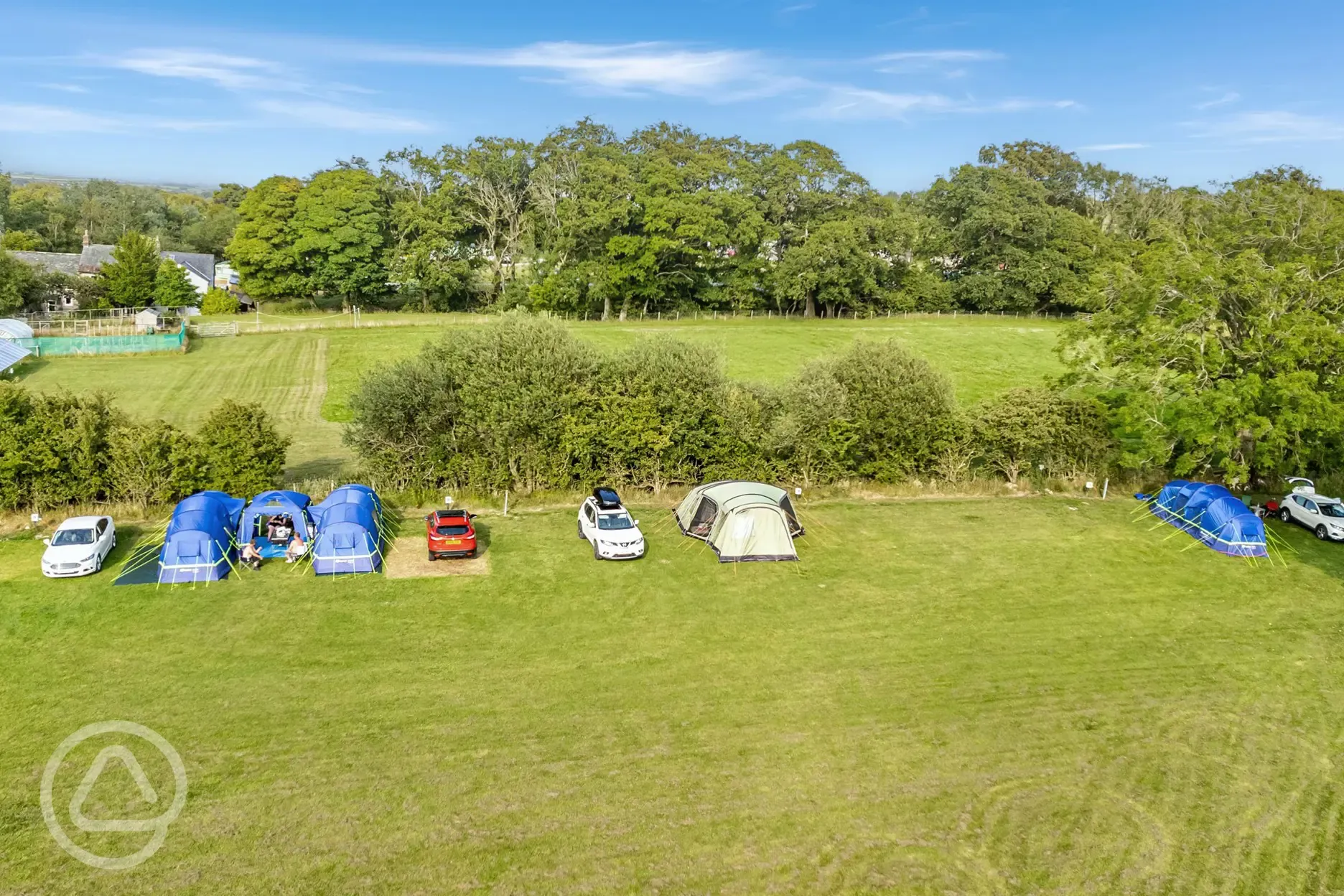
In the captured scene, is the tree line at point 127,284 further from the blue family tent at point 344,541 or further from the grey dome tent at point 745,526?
the grey dome tent at point 745,526

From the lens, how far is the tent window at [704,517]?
20.7m

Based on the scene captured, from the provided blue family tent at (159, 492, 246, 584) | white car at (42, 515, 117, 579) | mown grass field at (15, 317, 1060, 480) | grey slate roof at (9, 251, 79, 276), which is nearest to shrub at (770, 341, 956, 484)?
mown grass field at (15, 317, 1060, 480)

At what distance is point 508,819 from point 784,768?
3.94 meters

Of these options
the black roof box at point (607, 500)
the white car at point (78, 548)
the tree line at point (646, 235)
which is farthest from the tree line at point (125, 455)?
the tree line at point (646, 235)

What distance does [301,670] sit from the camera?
14.0 meters

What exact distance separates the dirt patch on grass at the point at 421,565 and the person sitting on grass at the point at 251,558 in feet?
8.72

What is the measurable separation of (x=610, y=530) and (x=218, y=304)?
53968mm

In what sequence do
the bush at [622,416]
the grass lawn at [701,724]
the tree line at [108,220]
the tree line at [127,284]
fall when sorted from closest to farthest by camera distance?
the grass lawn at [701,724] → the bush at [622,416] → the tree line at [127,284] → the tree line at [108,220]

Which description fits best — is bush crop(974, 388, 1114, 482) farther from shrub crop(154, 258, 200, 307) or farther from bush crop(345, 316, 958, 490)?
shrub crop(154, 258, 200, 307)

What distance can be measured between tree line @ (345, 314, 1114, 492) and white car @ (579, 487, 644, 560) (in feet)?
10.4

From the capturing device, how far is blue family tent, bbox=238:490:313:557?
59.8 feet

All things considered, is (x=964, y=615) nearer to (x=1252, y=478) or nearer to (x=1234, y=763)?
(x=1234, y=763)

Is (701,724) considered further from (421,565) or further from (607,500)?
(421,565)

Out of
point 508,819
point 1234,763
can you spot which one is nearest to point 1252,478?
point 1234,763
